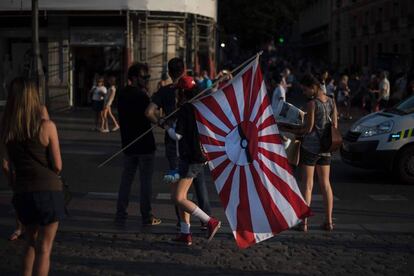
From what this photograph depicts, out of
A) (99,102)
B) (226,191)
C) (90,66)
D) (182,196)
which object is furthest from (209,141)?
(90,66)

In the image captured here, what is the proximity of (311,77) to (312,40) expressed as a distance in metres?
81.9

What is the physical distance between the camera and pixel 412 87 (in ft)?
54.4

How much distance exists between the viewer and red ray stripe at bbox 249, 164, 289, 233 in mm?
6293

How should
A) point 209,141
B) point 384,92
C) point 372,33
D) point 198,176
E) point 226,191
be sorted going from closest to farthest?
1. point 226,191
2. point 209,141
3. point 198,176
4. point 384,92
5. point 372,33

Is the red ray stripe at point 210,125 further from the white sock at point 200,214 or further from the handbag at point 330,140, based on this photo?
the handbag at point 330,140

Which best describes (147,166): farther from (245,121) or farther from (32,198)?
(32,198)

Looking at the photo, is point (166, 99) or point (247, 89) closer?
point (247, 89)

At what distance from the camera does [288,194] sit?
6.40 metres

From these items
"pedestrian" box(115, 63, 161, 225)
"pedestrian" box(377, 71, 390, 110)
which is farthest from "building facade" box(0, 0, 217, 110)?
"pedestrian" box(115, 63, 161, 225)

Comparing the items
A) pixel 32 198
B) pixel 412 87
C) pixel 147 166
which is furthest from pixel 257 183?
pixel 412 87

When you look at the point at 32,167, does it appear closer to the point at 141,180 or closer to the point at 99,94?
the point at 141,180

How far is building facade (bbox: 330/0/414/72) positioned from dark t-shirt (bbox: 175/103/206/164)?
2879 cm

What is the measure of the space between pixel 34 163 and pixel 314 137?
356cm

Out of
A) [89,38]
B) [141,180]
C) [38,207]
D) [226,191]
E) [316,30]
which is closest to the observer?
[38,207]
